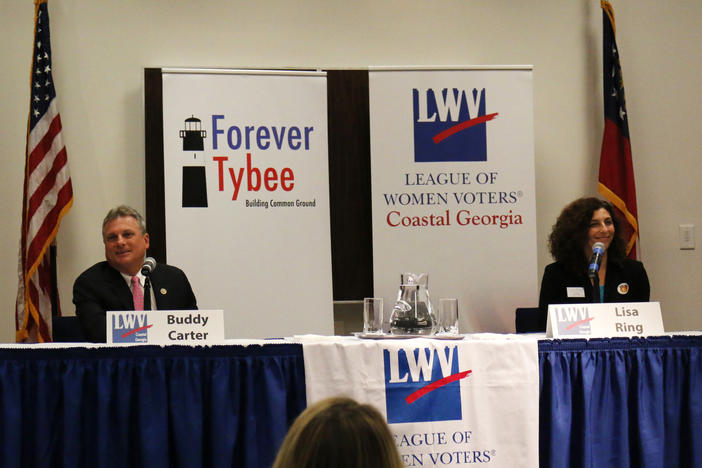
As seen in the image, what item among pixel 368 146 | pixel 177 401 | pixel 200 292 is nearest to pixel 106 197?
pixel 200 292

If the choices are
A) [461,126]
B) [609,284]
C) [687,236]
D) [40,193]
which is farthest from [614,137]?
[40,193]

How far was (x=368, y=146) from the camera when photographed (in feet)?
15.7

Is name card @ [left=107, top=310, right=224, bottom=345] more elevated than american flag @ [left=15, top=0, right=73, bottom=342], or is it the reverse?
american flag @ [left=15, top=0, right=73, bottom=342]

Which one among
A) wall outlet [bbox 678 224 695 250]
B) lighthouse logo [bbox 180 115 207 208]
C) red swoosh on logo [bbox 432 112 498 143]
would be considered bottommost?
wall outlet [bbox 678 224 695 250]

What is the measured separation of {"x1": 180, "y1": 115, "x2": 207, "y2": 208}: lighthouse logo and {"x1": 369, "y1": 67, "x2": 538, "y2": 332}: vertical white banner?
1020 millimetres

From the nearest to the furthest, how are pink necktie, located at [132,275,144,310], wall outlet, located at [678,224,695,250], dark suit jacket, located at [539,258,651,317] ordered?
pink necktie, located at [132,275,144,310], dark suit jacket, located at [539,258,651,317], wall outlet, located at [678,224,695,250]

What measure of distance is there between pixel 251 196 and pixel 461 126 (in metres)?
1.35

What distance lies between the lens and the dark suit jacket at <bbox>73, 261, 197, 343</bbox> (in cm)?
316

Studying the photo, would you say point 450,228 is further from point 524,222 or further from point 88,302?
point 88,302

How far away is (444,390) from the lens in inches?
100.0

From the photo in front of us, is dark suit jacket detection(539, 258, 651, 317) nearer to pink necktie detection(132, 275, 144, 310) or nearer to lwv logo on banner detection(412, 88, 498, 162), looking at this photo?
lwv logo on banner detection(412, 88, 498, 162)

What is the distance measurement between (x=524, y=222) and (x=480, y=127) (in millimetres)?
645

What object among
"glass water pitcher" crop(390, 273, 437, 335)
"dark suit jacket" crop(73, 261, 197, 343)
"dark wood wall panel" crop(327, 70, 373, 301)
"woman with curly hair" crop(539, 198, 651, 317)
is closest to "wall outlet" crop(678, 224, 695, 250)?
"woman with curly hair" crop(539, 198, 651, 317)

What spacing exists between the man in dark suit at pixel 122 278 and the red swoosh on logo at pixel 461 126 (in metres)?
1.92
